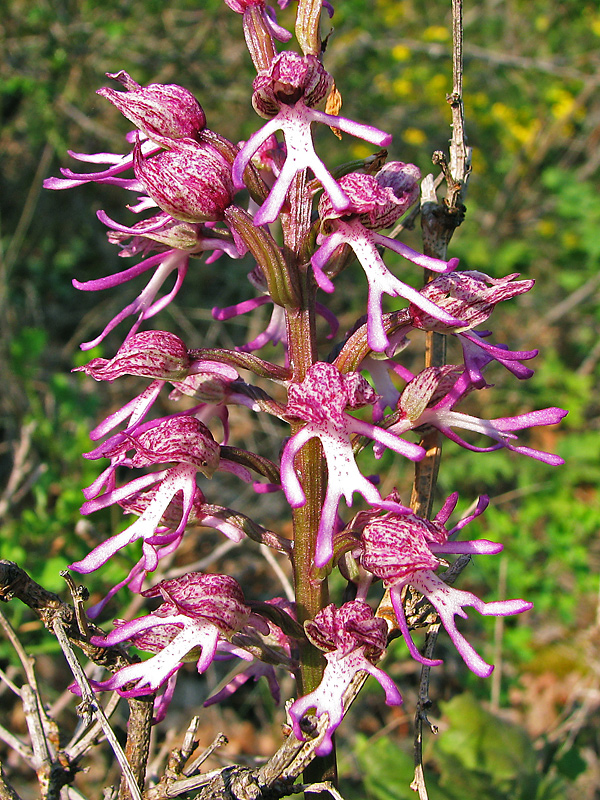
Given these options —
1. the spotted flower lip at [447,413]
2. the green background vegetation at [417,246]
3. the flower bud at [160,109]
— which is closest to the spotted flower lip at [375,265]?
the spotted flower lip at [447,413]

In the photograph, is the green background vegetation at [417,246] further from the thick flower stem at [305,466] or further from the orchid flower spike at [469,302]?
the orchid flower spike at [469,302]

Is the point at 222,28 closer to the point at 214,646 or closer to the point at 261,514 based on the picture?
the point at 261,514

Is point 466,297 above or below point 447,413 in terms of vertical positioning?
above

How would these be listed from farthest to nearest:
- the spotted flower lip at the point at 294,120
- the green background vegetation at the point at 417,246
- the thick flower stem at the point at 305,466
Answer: the green background vegetation at the point at 417,246 → the thick flower stem at the point at 305,466 → the spotted flower lip at the point at 294,120

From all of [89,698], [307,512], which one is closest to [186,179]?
[307,512]

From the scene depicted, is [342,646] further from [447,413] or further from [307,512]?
[447,413]

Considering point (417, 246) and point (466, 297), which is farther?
point (417, 246)

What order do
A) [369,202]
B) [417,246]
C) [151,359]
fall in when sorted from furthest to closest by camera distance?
[417,246] → [151,359] → [369,202]
